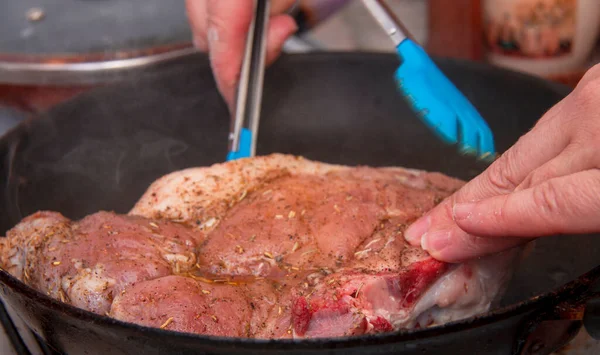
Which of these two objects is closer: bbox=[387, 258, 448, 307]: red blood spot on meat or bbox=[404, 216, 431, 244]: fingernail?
bbox=[387, 258, 448, 307]: red blood spot on meat

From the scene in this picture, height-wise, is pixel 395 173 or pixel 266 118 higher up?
pixel 266 118

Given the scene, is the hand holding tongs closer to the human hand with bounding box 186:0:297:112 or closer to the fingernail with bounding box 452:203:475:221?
the human hand with bounding box 186:0:297:112

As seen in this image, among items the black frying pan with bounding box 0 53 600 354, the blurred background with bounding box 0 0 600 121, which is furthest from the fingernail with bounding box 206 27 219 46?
the blurred background with bounding box 0 0 600 121

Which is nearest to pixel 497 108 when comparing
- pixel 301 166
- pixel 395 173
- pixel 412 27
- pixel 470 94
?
pixel 470 94

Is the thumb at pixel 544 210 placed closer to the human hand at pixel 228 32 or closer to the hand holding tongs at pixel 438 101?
the hand holding tongs at pixel 438 101

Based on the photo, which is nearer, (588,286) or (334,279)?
(588,286)

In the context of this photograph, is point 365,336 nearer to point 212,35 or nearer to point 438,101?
point 438,101

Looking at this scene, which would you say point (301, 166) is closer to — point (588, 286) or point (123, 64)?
point (588, 286)

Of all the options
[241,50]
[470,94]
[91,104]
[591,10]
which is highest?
[91,104]
